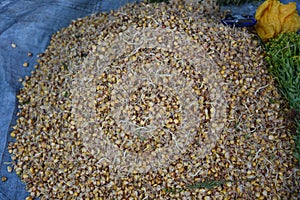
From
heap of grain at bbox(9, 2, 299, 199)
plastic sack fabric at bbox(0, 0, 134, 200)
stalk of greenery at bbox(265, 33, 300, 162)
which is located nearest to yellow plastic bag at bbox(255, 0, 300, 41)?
stalk of greenery at bbox(265, 33, 300, 162)

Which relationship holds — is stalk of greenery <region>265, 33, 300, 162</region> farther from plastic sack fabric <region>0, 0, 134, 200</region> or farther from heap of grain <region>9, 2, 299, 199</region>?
plastic sack fabric <region>0, 0, 134, 200</region>

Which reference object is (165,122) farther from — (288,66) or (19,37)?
(19,37)

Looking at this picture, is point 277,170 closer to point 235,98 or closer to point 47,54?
point 235,98

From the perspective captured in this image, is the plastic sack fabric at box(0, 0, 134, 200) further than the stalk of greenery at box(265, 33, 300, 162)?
Yes

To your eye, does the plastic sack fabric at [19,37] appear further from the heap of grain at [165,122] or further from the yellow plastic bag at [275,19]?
the yellow plastic bag at [275,19]

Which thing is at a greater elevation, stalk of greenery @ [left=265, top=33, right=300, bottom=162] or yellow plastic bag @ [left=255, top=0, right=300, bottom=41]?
yellow plastic bag @ [left=255, top=0, right=300, bottom=41]

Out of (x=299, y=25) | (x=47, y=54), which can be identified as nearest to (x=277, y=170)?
(x=299, y=25)

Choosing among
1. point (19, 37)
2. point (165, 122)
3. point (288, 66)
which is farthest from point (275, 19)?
point (19, 37)
